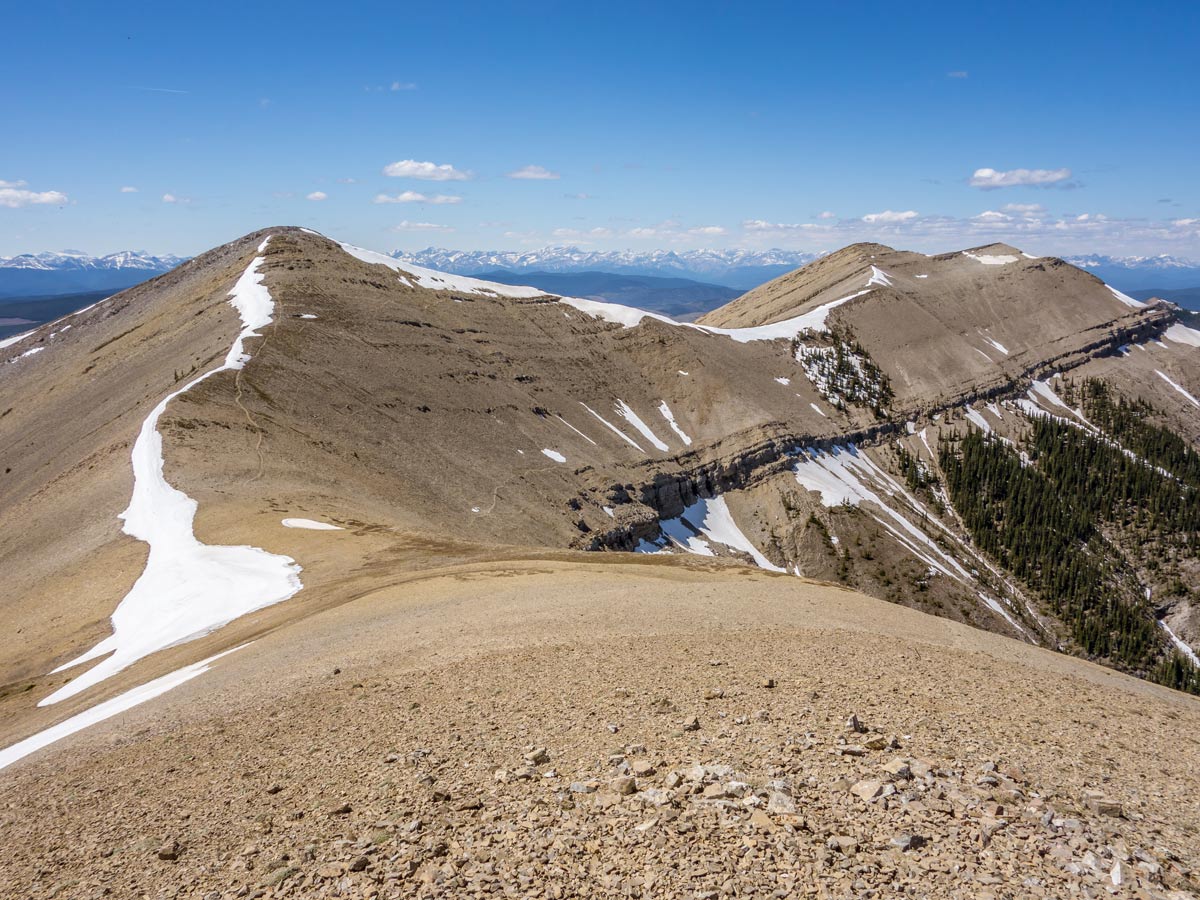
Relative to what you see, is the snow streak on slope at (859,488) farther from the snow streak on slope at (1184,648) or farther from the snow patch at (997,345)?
Answer: the snow patch at (997,345)

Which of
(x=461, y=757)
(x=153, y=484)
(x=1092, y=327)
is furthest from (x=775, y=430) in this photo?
(x=1092, y=327)

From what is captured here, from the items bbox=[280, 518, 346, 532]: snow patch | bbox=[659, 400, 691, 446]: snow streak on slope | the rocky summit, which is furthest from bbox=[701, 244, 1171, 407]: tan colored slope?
bbox=[280, 518, 346, 532]: snow patch

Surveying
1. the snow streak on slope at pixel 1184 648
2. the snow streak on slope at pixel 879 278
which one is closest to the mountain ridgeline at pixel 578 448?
the snow streak on slope at pixel 1184 648

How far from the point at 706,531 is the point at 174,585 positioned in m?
64.9

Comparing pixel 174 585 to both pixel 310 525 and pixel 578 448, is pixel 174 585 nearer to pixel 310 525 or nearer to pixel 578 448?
pixel 310 525

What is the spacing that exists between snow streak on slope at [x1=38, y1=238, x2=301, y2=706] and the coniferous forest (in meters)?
96.2

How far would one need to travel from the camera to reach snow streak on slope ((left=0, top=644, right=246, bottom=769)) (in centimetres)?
1681

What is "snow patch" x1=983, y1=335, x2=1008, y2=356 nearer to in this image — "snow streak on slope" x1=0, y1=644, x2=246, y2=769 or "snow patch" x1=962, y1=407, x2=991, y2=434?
"snow patch" x1=962, y1=407, x2=991, y2=434

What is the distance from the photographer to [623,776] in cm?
1087

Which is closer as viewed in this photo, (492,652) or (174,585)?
(492,652)

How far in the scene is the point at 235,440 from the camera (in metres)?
50.1

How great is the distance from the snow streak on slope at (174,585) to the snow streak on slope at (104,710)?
4.26 m

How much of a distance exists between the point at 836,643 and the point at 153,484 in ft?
129

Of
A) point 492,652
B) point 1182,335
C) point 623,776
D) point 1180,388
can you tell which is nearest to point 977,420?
point 1180,388
